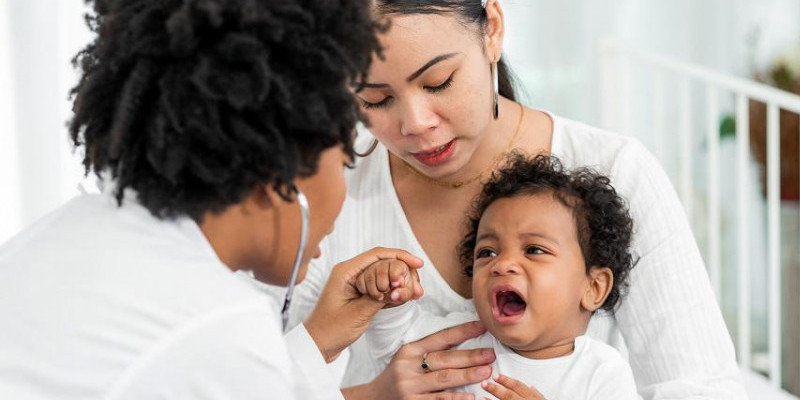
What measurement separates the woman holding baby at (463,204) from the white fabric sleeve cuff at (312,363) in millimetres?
228

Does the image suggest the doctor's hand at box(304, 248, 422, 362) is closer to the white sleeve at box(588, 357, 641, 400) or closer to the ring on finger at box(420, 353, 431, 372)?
the ring on finger at box(420, 353, 431, 372)

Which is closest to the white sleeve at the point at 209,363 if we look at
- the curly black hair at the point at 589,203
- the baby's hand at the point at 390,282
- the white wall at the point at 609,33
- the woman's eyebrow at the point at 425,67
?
the baby's hand at the point at 390,282

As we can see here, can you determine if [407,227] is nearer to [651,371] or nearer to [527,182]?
[527,182]

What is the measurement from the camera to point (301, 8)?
3.55ft

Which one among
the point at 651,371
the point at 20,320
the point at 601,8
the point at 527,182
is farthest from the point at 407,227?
the point at 601,8

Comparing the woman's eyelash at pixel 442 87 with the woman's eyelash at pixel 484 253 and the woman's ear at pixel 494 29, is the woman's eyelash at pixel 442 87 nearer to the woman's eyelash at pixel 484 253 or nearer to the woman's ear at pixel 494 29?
the woman's ear at pixel 494 29

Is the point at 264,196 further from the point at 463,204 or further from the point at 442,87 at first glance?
the point at 463,204

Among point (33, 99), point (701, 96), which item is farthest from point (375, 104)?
point (701, 96)

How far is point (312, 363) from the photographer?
1.44 meters

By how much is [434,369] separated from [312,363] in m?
0.28

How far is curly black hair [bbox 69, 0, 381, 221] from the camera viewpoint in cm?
105

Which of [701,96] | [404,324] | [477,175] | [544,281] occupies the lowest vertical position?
[701,96]

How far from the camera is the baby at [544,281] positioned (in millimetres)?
1558

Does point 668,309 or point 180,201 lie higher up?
point 180,201
